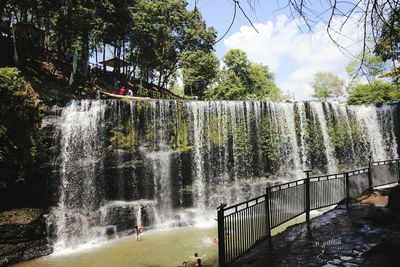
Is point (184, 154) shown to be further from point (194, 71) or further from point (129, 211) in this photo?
point (194, 71)

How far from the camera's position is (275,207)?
22.3ft

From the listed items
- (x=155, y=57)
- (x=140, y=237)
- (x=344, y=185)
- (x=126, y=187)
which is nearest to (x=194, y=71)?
(x=155, y=57)

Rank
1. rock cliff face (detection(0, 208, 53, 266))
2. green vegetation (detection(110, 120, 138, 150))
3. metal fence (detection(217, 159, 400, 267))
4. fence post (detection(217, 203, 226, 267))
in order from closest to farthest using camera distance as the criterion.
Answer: fence post (detection(217, 203, 226, 267)), metal fence (detection(217, 159, 400, 267)), rock cliff face (detection(0, 208, 53, 266)), green vegetation (detection(110, 120, 138, 150))

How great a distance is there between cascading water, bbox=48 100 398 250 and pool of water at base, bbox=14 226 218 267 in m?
1.28

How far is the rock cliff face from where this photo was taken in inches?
429

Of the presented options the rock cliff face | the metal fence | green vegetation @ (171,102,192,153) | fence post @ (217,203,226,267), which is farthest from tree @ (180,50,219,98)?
fence post @ (217,203,226,267)

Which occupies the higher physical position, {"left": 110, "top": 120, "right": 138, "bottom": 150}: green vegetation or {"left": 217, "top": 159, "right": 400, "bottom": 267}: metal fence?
{"left": 110, "top": 120, "right": 138, "bottom": 150}: green vegetation

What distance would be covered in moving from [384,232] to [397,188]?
6.04ft

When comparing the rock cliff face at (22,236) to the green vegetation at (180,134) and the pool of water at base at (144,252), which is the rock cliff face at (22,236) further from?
the green vegetation at (180,134)

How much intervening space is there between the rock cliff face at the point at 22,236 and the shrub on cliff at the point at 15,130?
48.5 inches

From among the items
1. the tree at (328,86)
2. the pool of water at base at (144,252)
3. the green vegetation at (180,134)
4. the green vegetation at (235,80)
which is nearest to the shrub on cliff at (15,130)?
the pool of water at base at (144,252)

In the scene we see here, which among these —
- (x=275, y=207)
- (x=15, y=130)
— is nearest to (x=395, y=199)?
(x=275, y=207)

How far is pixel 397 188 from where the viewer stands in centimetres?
782

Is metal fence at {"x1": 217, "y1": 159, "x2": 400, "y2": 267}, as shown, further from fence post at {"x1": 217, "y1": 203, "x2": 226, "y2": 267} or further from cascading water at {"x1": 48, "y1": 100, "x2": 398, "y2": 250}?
cascading water at {"x1": 48, "y1": 100, "x2": 398, "y2": 250}
